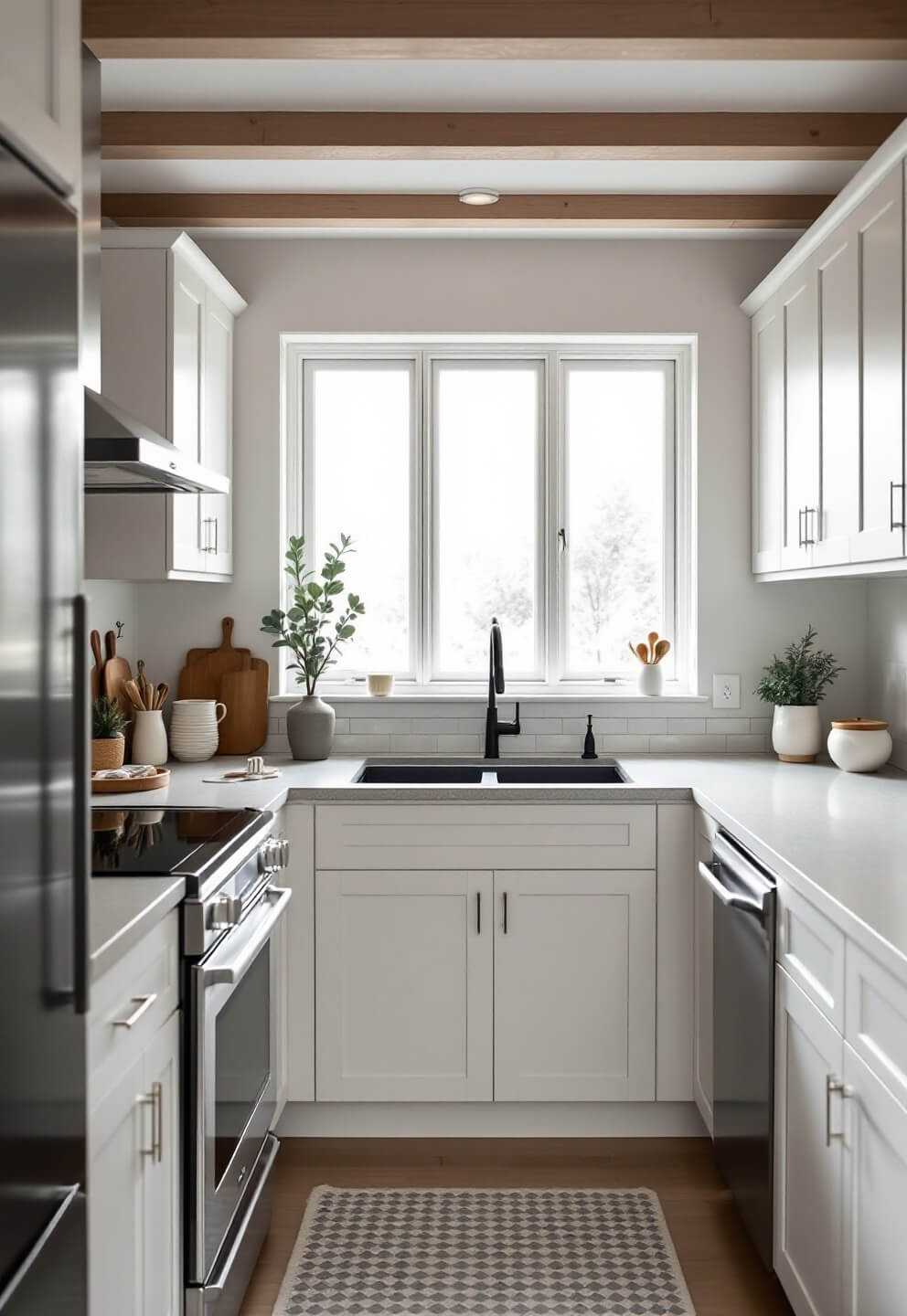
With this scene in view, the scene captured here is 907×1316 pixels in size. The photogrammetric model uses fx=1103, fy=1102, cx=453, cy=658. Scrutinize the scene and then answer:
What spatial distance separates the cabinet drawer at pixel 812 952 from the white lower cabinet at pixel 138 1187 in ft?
3.52

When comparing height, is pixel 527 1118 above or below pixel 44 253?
below

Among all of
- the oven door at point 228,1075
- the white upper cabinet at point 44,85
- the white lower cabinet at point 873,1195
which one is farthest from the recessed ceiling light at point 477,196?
the white lower cabinet at point 873,1195

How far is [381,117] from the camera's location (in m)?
2.74

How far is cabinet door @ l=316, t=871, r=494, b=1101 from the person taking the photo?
2.87 m

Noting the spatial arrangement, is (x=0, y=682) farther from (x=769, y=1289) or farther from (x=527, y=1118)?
(x=527, y=1118)

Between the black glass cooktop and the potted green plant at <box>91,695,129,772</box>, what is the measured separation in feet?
1.42

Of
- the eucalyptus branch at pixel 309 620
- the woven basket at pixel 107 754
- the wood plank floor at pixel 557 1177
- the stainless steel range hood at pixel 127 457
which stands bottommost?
the wood plank floor at pixel 557 1177

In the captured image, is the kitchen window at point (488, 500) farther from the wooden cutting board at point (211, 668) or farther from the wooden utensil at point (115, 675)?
the wooden utensil at point (115, 675)

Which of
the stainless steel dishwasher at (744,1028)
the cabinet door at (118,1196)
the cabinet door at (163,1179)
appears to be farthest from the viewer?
the stainless steel dishwasher at (744,1028)

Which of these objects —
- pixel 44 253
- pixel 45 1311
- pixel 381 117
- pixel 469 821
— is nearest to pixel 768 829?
pixel 469 821

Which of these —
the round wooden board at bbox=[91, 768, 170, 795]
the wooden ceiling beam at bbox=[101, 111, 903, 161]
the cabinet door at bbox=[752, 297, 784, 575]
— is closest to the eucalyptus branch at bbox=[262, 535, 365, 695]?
the round wooden board at bbox=[91, 768, 170, 795]

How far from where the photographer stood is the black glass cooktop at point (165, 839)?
188 cm

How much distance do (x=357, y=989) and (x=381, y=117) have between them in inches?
87.0

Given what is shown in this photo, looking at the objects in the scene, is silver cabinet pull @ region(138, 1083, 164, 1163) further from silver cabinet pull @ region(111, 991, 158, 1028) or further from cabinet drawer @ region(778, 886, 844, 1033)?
cabinet drawer @ region(778, 886, 844, 1033)
